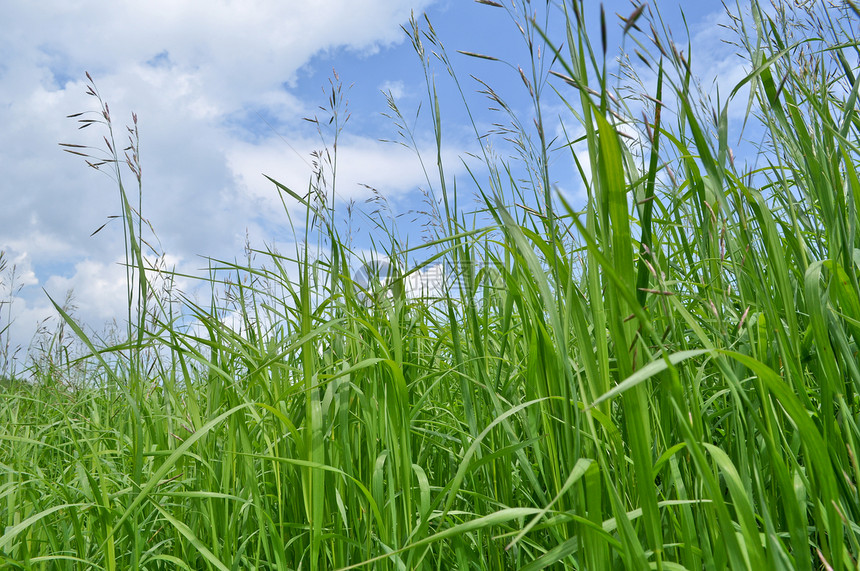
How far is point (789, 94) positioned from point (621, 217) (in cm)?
71

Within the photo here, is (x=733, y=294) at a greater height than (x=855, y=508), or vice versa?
(x=733, y=294)

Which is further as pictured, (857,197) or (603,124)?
(857,197)

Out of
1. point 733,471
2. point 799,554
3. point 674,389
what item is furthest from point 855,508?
point 674,389

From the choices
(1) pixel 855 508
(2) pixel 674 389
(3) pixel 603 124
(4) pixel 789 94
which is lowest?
(1) pixel 855 508

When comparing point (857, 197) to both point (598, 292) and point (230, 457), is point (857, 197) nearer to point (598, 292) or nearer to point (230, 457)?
point (598, 292)

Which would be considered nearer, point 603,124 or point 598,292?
point 603,124

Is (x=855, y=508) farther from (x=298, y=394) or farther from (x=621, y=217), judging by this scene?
(x=298, y=394)

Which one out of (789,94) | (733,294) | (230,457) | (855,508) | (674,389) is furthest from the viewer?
(733,294)

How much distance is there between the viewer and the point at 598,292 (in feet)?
2.55

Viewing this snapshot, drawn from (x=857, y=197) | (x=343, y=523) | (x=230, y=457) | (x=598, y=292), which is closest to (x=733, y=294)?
(x=857, y=197)

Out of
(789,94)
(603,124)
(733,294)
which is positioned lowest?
(733,294)

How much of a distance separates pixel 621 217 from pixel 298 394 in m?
0.90

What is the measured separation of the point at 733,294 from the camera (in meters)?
1.43

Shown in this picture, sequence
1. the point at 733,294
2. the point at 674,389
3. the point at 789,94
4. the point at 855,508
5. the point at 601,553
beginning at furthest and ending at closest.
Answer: the point at 733,294 < the point at 789,94 < the point at 855,508 < the point at 601,553 < the point at 674,389
